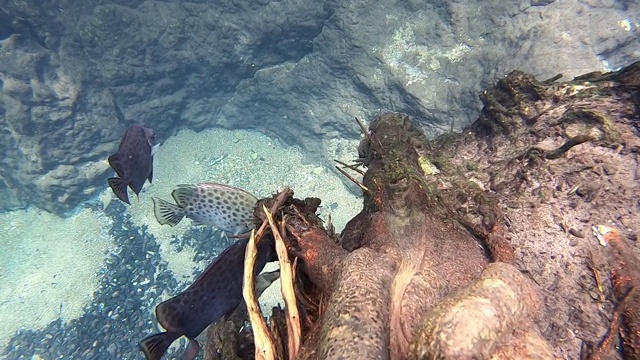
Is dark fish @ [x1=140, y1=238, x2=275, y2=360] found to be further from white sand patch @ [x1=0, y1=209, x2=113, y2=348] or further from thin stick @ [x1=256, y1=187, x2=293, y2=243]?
white sand patch @ [x1=0, y1=209, x2=113, y2=348]

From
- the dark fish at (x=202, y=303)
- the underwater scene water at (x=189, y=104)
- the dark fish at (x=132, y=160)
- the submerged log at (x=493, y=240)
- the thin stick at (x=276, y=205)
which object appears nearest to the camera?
the submerged log at (x=493, y=240)

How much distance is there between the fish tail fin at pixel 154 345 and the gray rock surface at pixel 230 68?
6.76m

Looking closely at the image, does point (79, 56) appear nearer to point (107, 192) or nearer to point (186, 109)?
point (186, 109)

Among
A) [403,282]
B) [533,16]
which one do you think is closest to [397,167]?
[403,282]

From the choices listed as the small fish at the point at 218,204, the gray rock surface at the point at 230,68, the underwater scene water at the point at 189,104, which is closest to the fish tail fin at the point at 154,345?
the small fish at the point at 218,204

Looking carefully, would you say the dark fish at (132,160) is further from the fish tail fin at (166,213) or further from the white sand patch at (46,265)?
the white sand patch at (46,265)

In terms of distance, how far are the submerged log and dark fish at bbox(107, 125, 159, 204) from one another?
8.14 feet

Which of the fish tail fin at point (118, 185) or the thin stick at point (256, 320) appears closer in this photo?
the thin stick at point (256, 320)

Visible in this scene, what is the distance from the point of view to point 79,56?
10242 millimetres

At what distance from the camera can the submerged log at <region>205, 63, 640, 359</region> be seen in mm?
1382

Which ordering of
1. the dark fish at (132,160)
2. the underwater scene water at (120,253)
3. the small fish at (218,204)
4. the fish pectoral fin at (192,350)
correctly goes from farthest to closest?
1. the underwater scene water at (120,253)
2. the small fish at (218,204)
3. the dark fish at (132,160)
4. the fish pectoral fin at (192,350)

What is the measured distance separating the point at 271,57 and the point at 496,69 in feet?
22.2

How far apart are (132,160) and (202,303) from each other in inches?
86.0

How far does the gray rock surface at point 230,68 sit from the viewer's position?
24.7ft
